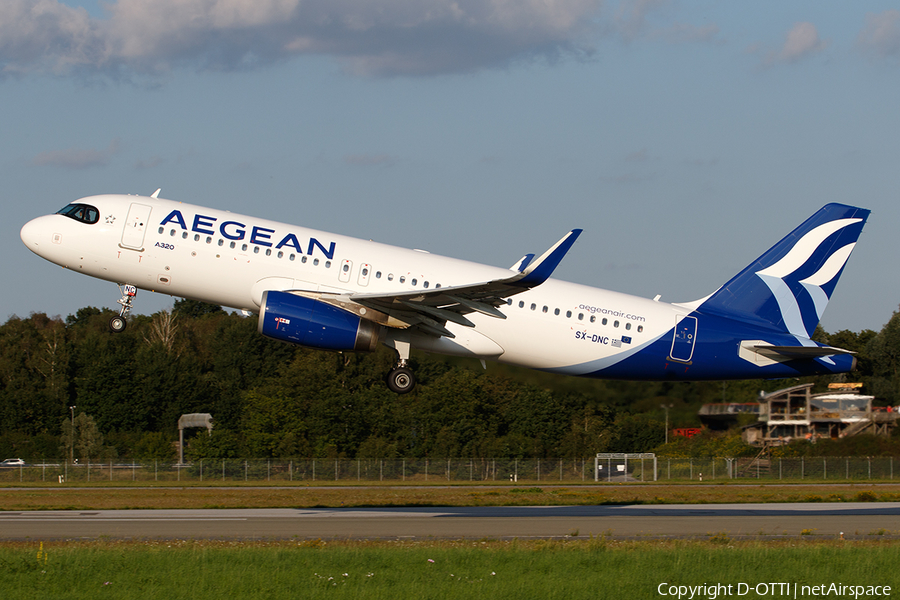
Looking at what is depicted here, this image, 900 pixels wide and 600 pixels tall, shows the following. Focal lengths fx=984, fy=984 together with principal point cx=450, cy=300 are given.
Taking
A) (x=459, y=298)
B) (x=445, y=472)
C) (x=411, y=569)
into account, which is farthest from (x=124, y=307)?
(x=445, y=472)

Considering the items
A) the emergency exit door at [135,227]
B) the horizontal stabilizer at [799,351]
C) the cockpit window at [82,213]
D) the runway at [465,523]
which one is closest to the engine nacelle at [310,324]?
the emergency exit door at [135,227]

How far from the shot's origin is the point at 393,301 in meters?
29.8

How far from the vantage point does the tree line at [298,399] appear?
37.9 m

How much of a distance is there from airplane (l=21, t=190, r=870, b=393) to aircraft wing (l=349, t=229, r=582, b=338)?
7cm

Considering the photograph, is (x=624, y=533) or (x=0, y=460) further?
(x=0, y=460)

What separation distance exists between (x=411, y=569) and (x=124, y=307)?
1613cm

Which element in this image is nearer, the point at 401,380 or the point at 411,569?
the point at 411,569

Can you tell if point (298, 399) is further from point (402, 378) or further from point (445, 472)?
point (402, 378)

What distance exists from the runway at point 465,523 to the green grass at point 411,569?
349 centimetres

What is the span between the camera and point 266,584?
19375 millimetres

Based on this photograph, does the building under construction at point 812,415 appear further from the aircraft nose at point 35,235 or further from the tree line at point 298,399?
the aircraft nose at point 35,235

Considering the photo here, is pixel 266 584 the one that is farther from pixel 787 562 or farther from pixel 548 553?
pixel 787 562

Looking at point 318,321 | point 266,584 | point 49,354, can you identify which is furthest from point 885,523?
point 49,354

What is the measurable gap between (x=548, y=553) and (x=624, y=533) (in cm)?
652
